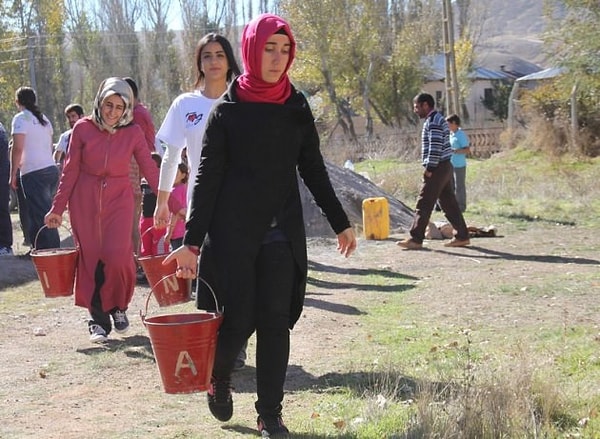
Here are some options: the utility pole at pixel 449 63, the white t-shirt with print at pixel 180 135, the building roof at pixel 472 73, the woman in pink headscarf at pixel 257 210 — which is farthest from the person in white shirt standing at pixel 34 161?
the building roof at pixel 472 73

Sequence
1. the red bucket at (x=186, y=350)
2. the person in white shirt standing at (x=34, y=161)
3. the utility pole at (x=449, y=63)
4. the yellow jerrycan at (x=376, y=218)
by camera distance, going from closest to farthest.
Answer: the red bucket at (x=186, y=350), the person in white shirt standing at (x=34, y=161), the yellow jerrycan at (x=376, y=218), the utility pole at (x=449, y=63)

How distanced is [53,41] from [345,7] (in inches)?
583

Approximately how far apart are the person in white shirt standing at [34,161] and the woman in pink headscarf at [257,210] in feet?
25.1

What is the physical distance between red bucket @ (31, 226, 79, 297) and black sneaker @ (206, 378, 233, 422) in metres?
2.77

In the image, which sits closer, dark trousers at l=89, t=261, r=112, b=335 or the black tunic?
the black tunic

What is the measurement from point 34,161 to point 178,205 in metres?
5.49

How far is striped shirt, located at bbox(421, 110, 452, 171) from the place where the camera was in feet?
41.2

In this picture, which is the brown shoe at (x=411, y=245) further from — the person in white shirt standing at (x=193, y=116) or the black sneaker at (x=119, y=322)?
the person in white shirt standing at (x=193, y=116)

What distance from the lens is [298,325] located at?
26.4 feet

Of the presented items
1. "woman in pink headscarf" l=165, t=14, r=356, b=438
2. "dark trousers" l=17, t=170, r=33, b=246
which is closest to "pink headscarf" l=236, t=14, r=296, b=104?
"woman in pink headscarf" l=165, t=14, r=356, b=438

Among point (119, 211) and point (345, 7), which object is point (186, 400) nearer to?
point (119, 211)

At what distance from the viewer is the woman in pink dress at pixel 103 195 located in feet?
23.8

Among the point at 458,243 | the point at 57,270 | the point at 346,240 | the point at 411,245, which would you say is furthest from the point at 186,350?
the point at 458,243

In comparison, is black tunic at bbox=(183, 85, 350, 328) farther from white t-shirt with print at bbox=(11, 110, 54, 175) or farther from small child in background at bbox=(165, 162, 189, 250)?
white t-shirt with print at bbox=(11, 110, 54, 175)
